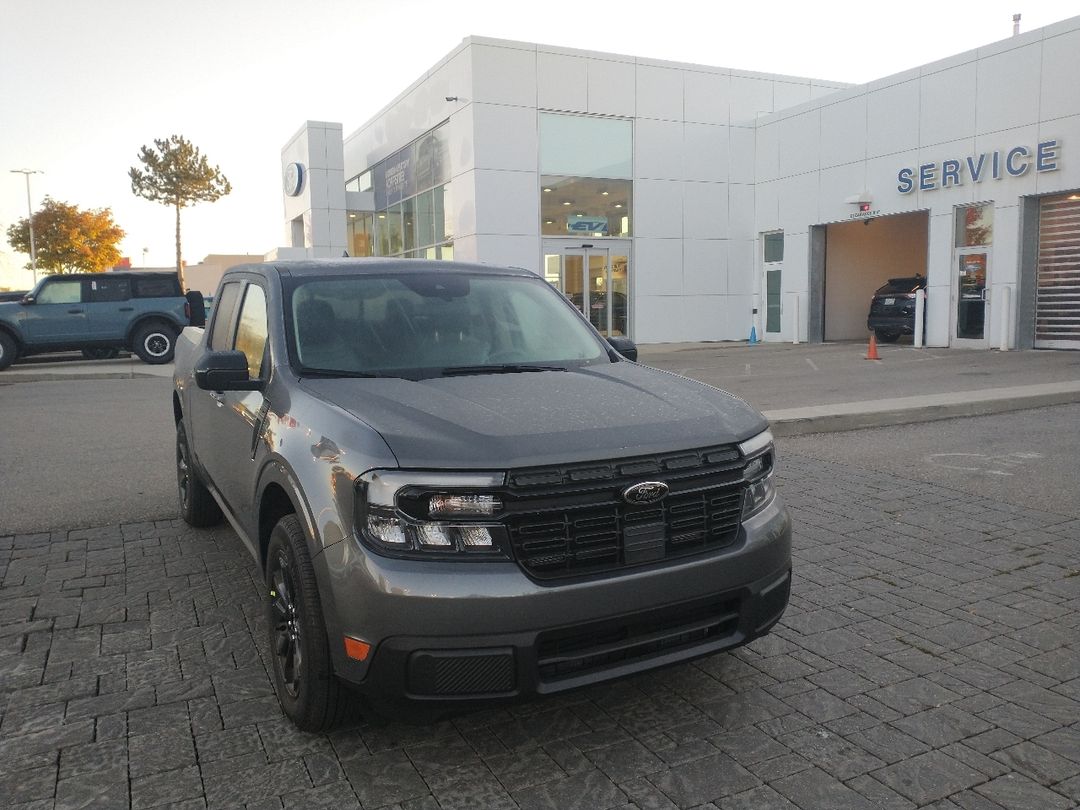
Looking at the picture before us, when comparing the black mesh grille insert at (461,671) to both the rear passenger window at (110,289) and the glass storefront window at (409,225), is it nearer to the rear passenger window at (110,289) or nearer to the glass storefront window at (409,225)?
the rear passenger window at (110,289)

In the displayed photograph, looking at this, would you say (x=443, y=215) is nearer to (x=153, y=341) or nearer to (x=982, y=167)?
(x=153, y=341)

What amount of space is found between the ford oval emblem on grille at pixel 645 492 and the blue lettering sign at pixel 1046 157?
19.8 m

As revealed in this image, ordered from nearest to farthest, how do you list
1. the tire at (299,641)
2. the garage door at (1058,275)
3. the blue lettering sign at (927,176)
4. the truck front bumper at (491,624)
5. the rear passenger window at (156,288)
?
the truck front bumper at (491,624) < the tire at (299,641) < the garage door at (1058,275) < the rear passenger window at (156,288) < the blue lettering sign at (927,176)

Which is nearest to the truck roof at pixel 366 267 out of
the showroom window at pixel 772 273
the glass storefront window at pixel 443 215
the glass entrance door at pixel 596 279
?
the glass entrance door at pixel 596 279

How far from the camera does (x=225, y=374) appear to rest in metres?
3.65

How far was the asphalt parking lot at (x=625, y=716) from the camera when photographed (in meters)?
2.79

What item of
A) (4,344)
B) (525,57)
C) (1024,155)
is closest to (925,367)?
(1024,155)

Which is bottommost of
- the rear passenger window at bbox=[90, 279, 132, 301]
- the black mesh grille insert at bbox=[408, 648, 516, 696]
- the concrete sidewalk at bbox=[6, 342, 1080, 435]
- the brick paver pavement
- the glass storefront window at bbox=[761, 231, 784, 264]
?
the brick paver pavement

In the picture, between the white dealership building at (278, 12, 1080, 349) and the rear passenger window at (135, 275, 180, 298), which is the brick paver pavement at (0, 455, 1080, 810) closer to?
the rear passenger window at (135, 275, 180, 298)

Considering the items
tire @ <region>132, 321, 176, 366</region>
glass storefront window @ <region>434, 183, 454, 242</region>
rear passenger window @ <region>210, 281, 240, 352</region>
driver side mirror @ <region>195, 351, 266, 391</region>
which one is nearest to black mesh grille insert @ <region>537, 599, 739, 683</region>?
driver side mirror @ <region>195, 351, 266, 391</region>

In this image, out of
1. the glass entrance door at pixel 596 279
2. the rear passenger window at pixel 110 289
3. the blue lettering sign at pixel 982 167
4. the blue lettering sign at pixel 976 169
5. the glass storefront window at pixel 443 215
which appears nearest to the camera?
the blue lettering sign at pixel 982 167

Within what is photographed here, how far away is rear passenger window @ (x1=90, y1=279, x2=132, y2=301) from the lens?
64.4 feet

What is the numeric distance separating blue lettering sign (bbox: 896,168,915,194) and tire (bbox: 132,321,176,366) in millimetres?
18232

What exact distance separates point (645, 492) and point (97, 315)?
785 inches
